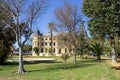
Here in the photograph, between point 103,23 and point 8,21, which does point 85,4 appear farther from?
point 8,21

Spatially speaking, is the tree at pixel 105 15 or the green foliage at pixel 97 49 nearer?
the tree at pixel 105 15

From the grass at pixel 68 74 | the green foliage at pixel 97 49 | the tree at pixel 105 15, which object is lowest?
the grass at pixel 68 74

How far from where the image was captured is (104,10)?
17719 mm

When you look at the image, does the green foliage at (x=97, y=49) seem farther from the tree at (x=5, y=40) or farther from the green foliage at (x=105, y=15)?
the green foliage at (x=105, y=15)

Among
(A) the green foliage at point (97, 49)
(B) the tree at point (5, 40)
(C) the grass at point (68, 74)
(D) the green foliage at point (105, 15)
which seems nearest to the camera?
(C) the grass at point (68, 74)

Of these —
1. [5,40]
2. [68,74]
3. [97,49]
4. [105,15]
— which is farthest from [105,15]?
[97,49]

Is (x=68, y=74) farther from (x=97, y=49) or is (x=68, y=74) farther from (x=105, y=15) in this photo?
(x=97, y=49)

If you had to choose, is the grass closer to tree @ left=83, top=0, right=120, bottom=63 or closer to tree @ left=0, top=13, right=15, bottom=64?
tree @ left=83, top=0, right=120, bottom=63

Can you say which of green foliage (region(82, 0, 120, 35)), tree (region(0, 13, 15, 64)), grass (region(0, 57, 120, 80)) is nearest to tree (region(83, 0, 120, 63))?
green foliage (region(82, 0, 120, 35))

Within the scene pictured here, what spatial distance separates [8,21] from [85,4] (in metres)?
7.90

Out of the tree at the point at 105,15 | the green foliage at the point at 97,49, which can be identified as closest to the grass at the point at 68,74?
the tree at the point at 105,15

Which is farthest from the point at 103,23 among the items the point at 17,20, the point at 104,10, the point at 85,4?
the point at 17,20

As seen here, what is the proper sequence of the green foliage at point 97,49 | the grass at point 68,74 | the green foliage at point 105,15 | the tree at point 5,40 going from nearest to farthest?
the grass at point 68,74, the green foliage at point 105,15, the tree at point 5,40, the green foliage at point 97,49

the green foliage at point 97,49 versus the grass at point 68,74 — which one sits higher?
the green foliage at point 97,49
